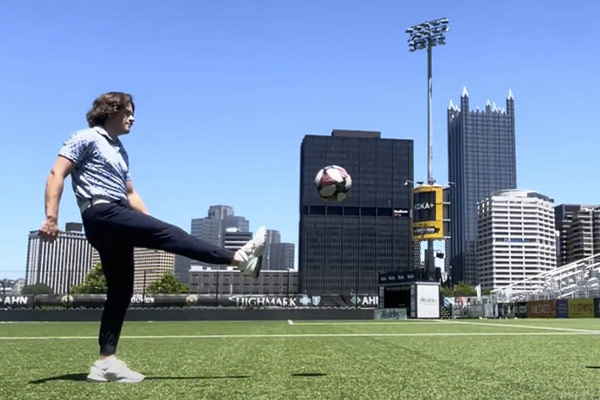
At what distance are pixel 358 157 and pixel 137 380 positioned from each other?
412 feet

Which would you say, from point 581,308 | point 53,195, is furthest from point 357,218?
point 53,195

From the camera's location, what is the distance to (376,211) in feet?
405

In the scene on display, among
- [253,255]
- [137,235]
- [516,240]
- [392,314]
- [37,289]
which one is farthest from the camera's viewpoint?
[516,240]

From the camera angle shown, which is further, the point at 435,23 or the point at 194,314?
the point at 435,23

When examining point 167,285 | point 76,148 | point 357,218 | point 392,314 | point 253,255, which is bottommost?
point 392,314

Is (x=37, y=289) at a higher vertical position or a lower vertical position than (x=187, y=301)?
higher

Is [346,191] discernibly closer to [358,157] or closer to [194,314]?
[194,314]

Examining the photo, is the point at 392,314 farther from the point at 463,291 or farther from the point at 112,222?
the point at 463,291

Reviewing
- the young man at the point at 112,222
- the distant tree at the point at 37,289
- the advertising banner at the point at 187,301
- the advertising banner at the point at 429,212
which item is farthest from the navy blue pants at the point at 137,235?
the distant tree at the point at 37,289

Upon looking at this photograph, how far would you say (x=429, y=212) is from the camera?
115 feet

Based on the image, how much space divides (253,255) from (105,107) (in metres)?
Result: 1.35

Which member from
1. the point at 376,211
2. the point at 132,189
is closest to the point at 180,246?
the point at 132,189

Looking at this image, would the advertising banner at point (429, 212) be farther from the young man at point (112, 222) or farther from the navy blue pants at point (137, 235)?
the navy blue pants at point (137, 235)

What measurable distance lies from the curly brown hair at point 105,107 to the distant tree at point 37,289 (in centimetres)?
3743
